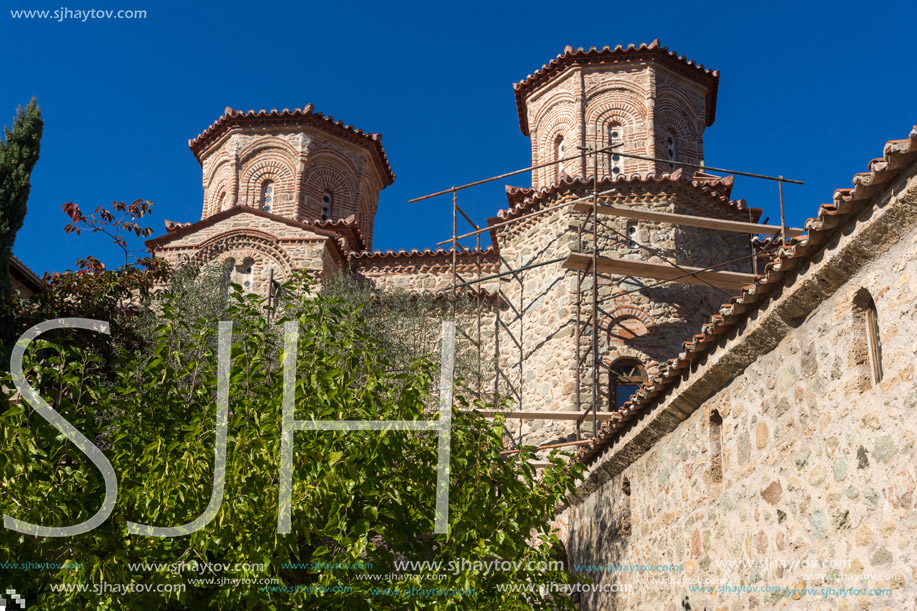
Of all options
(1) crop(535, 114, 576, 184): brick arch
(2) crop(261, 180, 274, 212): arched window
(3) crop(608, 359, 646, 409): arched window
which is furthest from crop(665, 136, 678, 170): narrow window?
(2) crop(261, 180, 274, 212): arched window

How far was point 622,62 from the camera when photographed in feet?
59.4

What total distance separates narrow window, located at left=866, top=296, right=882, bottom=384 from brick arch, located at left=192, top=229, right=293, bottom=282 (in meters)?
13.7

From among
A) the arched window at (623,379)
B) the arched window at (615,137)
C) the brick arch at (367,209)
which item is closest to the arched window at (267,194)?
the brick arch at (367,209)

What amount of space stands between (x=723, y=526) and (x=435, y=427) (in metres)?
2.30

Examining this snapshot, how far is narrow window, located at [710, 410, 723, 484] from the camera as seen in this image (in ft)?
22.7

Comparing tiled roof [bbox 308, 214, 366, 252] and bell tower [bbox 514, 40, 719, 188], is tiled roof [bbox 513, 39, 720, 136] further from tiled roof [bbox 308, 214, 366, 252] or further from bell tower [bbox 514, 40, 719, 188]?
tiled roof [bbox 308, 214, 366, 252]

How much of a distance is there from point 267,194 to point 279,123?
5.44 feet

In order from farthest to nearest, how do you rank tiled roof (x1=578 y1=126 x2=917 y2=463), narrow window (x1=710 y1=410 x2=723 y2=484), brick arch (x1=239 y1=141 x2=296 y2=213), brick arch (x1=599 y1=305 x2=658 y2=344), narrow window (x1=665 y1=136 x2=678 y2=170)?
brick arch (x1=239 y1=141 x2=296 y2=213) < narrow window (x1=665 y1=136 x2=678 y2=170) < brick arch (x1=599 y1=305 x2=658 y2=344) < narrow window (x1=710 y1=410 x2=723 y2=484) < tiled roof (x1=578 y1=126 x2=917 y2=463)

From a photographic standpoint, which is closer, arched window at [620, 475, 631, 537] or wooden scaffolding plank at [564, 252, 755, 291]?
arched window at [620, 475, 631, 537]

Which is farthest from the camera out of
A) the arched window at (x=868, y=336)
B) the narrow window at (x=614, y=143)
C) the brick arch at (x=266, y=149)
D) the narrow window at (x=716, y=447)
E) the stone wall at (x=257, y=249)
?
the brick arch at (x=266, y=149)

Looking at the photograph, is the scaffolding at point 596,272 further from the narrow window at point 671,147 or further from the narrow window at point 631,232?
the narrow window at point 671,147

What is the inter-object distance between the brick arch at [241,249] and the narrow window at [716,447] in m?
12.0

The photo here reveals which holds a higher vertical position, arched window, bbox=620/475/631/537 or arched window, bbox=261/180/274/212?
arched window, bbox=261/180/274/212

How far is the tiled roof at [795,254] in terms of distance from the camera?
15.7ft
